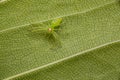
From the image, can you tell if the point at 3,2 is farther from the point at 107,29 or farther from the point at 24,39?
the point at 107,29

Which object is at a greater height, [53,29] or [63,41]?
[53,29]

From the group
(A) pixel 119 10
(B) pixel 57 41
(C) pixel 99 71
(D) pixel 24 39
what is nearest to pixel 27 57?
(D) pixel 24 39

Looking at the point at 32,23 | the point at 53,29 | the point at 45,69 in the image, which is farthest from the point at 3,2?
the point at 45,69

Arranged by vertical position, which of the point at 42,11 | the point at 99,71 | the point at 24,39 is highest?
the point at 42,11

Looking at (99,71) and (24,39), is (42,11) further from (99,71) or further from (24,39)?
(99,71)

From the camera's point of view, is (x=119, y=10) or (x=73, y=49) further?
(x=119, y=10)

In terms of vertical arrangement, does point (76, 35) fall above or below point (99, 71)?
above
